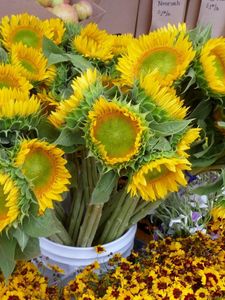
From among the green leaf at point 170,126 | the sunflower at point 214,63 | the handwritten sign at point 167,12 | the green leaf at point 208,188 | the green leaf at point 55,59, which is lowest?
the handwritten sign at point 167,12

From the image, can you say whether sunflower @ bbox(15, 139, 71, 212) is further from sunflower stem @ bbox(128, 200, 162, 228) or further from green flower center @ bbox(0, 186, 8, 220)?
sunflower stem @ bbox(128, 200, 162, 228)

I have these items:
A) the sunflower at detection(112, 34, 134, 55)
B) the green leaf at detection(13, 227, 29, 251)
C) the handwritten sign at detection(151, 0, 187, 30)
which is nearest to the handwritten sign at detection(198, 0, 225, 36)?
the handwritten sign at detection(151, 0, 187, 30)

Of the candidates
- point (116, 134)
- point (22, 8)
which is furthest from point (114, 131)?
point (22, 8)

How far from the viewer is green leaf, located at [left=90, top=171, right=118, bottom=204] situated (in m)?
0.52

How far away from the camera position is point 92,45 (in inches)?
26.1

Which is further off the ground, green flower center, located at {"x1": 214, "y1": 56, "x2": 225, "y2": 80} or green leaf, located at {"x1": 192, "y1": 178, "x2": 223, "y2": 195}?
green flower center, located at {"x1": 214, "y1": 56, "x2": 225, "y2": 80}

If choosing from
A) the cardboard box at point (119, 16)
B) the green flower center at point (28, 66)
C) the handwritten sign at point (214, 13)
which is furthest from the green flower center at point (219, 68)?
the cardboard box at point (119, 16)

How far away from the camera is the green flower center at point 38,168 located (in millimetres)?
509

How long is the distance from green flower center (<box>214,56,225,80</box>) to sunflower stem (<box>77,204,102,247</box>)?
0.22 metres

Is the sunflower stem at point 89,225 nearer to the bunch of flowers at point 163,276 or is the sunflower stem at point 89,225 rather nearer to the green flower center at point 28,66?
the bunch of flowers at point 163,276

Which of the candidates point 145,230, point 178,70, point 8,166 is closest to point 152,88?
point 178,70

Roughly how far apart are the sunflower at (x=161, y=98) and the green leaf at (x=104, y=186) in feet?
0.28

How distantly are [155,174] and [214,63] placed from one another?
0.48ft

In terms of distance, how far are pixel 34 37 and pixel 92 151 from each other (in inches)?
9.9
